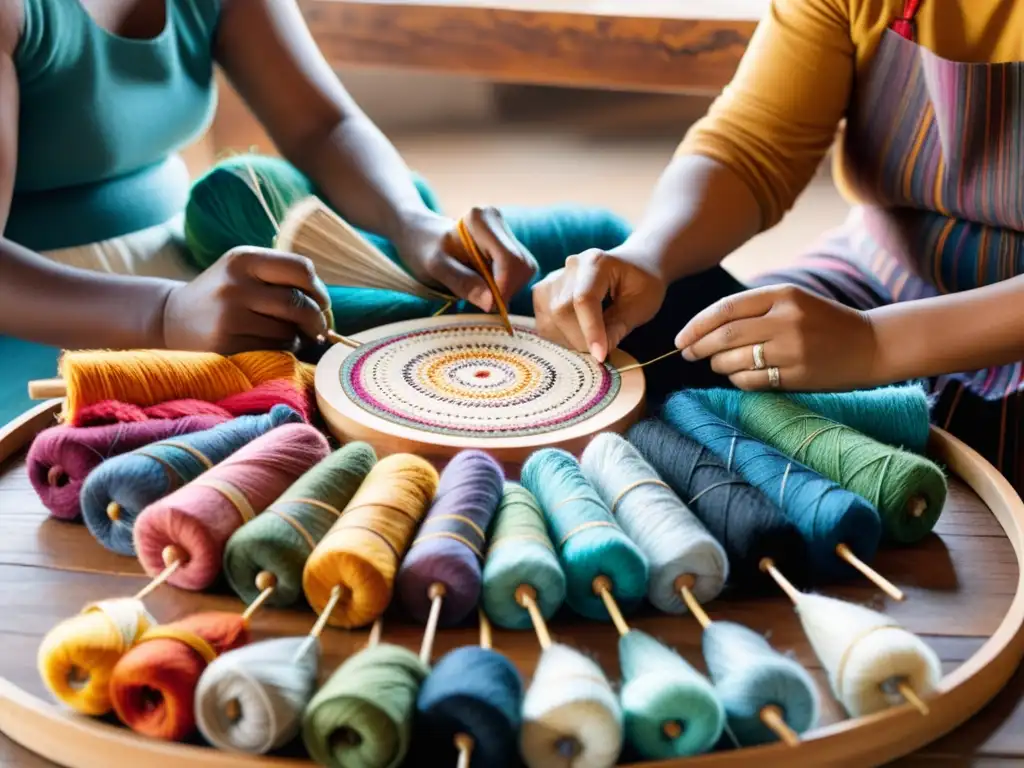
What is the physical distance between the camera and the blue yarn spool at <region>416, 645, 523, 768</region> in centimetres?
67

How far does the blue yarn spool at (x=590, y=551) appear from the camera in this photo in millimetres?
824

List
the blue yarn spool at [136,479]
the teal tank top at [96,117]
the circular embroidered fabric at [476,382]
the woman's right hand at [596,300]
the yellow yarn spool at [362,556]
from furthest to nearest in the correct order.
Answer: the teal tank top at [96,117] → the woman's right hand at [596,300] → the circular embroidered fabric at [476,382] → the blue yarn spool at [136,479] → the yellow yarn spool at [362,556]

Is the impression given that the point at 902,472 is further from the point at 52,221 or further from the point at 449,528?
the point at 52,221

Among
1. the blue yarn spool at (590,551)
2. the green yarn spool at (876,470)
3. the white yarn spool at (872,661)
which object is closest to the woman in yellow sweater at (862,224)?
the green yarn spool at (876,470)

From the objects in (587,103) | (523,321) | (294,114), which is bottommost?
(587,103)

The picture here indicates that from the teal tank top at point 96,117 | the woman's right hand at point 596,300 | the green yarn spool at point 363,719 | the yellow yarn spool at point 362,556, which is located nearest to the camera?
the green yarn spool at point 363,719

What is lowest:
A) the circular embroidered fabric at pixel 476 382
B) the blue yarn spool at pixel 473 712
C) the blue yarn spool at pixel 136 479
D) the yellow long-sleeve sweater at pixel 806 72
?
the circular embroidered fabric at pixel 476 382

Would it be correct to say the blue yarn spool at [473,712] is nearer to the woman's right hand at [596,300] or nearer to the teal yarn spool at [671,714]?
the teal yarn spool at [671,714]

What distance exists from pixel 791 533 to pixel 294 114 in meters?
1.17

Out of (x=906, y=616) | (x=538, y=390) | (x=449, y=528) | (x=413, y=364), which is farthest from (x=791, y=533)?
(x=413, y=364)

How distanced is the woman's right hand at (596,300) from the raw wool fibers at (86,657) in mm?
654

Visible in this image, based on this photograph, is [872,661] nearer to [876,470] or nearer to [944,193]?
[876,470]

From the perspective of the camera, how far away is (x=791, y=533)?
34.5 inches

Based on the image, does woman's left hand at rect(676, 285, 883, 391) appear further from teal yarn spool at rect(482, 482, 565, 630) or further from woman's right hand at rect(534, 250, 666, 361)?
teal yarn spool at rect(482, 482, 565, 630)
